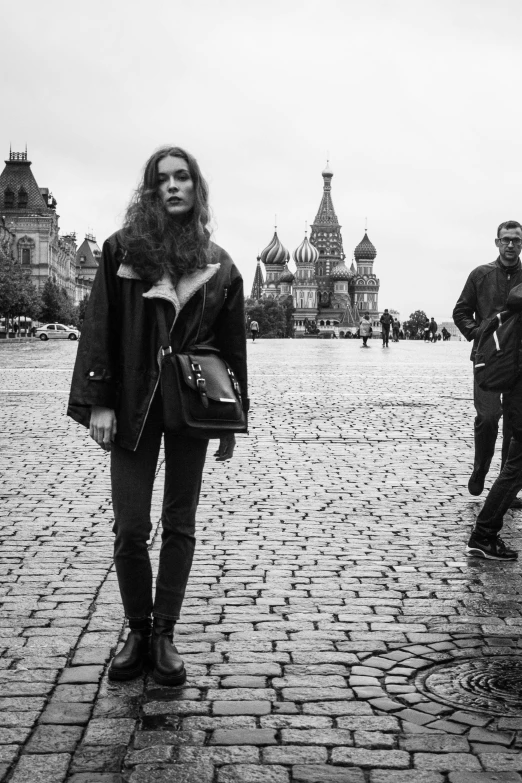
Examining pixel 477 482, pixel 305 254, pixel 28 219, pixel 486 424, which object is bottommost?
pixel 477 482

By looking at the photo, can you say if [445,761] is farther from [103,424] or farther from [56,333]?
[56,333]

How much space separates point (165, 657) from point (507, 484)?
2.74 metres

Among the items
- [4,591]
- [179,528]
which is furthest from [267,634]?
[4,591]

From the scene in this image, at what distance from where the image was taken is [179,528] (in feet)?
14.4

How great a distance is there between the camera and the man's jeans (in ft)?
24.9

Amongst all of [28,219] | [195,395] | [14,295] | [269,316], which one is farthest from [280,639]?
[269,316]

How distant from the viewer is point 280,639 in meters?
4.77

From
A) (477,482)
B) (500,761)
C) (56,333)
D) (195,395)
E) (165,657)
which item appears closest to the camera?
(500,761)

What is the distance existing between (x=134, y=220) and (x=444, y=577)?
99.7 inches

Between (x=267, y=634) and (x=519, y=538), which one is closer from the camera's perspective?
(x=267, y=634)

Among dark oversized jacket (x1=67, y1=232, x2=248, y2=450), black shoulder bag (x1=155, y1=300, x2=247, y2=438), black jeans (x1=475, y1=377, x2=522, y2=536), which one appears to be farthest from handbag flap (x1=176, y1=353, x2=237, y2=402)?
black jeans (x1=475, y1=377, x2=522, y2=536)

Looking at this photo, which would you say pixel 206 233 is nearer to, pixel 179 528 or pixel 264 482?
pixel 179 528

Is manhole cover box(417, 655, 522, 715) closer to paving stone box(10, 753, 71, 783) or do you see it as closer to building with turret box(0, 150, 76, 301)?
paving stone box(10, 753, 71, 783)

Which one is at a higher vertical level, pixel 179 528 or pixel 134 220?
pixel 134 220
